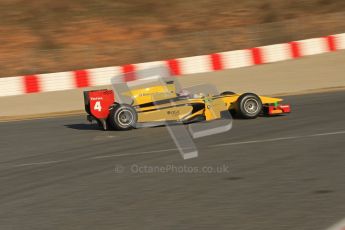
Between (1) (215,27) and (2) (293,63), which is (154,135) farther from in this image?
(1) (215,27)

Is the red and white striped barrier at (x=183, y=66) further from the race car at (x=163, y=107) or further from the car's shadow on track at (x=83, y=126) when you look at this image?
the race car at (x=163, y=107)

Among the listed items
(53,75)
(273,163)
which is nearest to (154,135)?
(273,163)

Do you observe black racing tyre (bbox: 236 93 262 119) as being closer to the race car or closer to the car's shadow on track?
the race car

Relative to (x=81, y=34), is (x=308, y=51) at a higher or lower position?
lower

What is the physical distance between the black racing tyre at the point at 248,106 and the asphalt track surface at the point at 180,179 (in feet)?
0.47

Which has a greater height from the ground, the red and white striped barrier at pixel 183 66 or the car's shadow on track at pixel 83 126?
the red and white striped barrier at pixel 183 66

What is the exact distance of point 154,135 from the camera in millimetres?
9617

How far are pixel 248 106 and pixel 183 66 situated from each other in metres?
7.26

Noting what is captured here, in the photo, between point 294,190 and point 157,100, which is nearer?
point 294,190

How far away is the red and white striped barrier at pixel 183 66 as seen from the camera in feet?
53.8

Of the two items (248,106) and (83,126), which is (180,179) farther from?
(83,126)

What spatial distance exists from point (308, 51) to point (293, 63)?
102cm

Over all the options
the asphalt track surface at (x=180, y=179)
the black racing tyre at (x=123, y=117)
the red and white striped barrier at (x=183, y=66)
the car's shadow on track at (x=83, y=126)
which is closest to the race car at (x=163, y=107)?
the black racing tyre at (x=123, y=117)

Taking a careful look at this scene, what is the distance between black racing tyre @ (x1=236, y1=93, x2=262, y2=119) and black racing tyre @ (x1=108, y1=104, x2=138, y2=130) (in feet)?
5.54
